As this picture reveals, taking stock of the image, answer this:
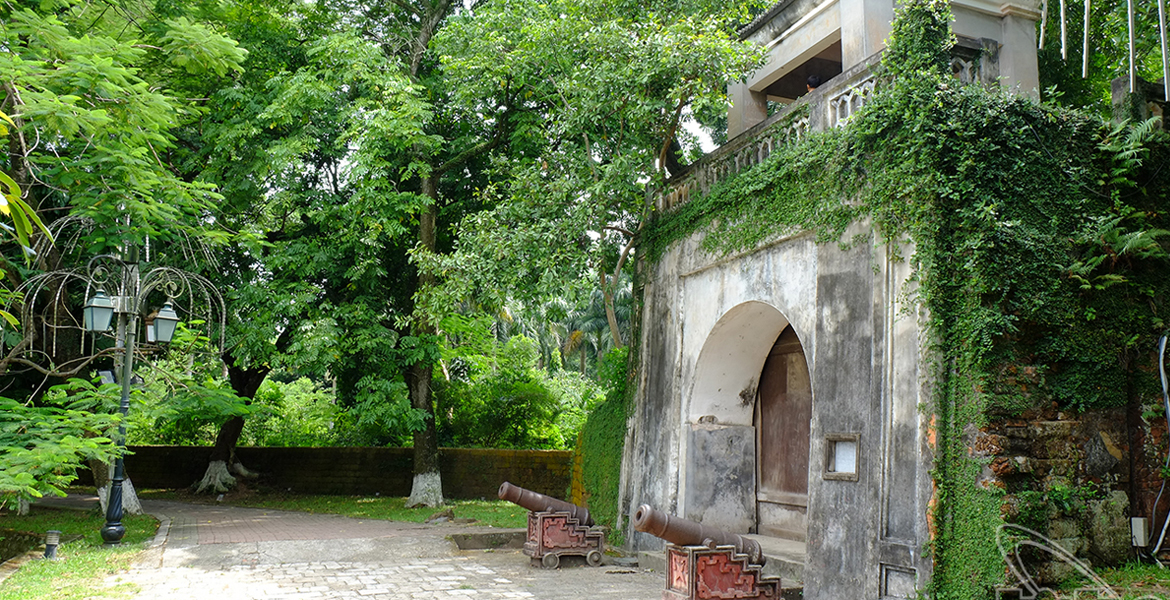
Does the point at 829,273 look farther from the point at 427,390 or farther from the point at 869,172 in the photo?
the point at 427,390

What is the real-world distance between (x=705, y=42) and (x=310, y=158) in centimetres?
959

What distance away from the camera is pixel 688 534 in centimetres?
803

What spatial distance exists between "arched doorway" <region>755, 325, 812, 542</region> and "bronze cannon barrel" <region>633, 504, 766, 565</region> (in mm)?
2753

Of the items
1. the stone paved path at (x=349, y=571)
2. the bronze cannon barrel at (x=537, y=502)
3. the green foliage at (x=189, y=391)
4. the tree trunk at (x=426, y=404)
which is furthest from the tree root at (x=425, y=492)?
the bronze cannon barrel at (x=537, y=502)

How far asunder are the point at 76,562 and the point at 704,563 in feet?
26.4

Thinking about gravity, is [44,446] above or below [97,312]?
below

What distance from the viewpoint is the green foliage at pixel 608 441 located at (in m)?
12.9

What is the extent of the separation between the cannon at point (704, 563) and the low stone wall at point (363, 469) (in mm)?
11503

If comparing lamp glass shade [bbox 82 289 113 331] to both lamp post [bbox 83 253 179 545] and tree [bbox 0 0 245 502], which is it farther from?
tree [bbox 0 0 245 502]

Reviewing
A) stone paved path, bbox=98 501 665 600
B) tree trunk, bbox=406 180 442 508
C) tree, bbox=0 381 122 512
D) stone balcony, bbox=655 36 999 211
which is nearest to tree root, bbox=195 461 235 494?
tree trunk, bbox=406 180 442 508

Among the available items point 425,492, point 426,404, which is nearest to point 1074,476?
point 426,404

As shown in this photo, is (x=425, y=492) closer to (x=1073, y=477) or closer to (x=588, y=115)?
(x=588, y=115)

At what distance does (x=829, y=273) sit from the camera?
8.66m

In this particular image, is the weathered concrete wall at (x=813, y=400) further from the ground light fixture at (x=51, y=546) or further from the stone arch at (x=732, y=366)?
the ground light fixture at (x=51, y=546)
